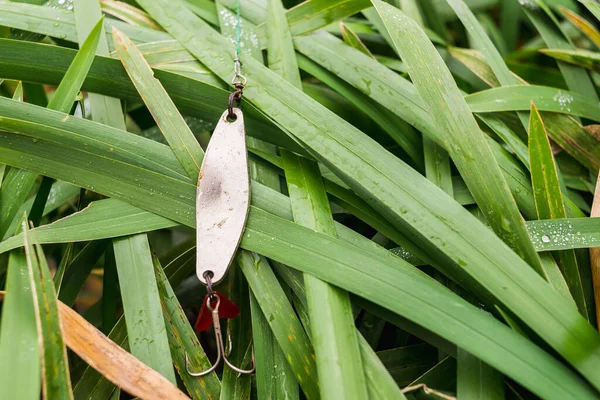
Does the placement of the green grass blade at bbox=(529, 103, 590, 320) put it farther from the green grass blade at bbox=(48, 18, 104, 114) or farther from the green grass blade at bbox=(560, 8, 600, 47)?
the green grass blade at bbox=(48, 18, 104, 114)

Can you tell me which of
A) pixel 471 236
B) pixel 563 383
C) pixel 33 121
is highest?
pixel 33 121

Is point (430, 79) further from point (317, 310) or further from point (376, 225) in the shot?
point (317, 310)

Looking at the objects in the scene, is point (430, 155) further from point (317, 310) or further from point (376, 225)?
point (317, 310)

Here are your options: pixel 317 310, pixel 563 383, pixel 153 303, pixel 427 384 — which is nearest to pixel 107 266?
pixel 153 303

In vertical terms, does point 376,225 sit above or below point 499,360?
above

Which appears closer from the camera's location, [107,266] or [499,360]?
[499,360]

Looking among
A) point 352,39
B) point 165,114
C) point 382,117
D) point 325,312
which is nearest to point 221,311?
point 325,312
